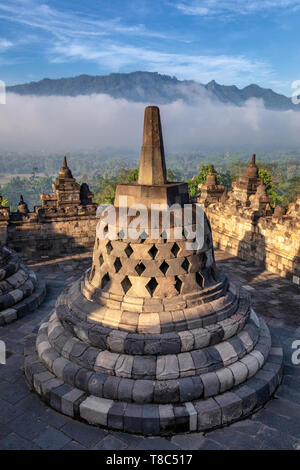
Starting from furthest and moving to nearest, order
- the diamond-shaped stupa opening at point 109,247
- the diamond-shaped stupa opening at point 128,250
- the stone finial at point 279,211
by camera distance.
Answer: the stone finial at point 279,211, the diamond-shaped stupa opening at point 109,247, the diamond-shaped stupa opening at point 128,250

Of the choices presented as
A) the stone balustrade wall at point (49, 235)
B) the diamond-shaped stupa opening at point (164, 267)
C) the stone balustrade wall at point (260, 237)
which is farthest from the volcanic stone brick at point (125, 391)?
the stone balustrade wall at point (49, 235)

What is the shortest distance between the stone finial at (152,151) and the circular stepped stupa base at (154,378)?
2.58 m

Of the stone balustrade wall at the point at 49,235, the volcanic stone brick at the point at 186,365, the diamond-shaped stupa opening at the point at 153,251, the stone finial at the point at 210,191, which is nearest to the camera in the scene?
the volcanic stone brick at the point at 186,365

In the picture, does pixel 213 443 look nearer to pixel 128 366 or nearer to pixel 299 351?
pixel 128 366

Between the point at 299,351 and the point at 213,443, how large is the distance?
10.1 feet

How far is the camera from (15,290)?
316 inches

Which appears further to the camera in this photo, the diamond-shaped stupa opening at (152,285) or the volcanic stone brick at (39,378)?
the diamond-shaped stupa opening at (152,285)

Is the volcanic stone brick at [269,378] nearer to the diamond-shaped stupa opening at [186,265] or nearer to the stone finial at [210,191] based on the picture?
the diamond-shaped stupa opening at [186,265]

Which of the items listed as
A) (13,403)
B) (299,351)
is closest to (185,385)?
(13,403)

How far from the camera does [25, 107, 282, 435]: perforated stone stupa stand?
447cm

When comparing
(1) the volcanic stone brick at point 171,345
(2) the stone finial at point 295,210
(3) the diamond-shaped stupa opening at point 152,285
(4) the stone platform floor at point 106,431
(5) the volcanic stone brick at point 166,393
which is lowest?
(4) the stone platform floor at point 106,431

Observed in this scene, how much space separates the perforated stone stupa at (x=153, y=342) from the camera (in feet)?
14.7

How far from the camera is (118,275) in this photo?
17.5ft

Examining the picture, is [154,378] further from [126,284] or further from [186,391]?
[126,284]
